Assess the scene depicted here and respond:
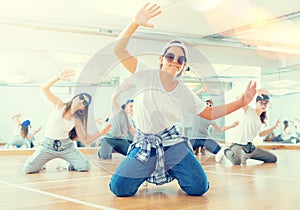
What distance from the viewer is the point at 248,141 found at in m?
4.27

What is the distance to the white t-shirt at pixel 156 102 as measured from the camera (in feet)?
6.27

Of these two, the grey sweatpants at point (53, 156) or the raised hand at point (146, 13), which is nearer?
the raised hand at point (146, 13)

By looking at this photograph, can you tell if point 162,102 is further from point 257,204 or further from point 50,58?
point 50,58

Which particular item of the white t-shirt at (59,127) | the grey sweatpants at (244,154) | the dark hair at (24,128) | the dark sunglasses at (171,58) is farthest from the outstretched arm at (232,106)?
the dark hair at (24,128)

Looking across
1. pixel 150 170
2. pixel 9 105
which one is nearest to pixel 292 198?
→ pixel 150 170

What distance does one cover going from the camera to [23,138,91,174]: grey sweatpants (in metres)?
3.23

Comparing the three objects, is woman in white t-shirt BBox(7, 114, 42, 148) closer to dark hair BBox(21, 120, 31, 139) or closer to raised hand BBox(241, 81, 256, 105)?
dark hair BBox(21, 120, 31, 139)

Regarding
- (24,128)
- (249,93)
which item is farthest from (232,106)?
(24,128)

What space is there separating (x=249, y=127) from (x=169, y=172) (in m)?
2.34

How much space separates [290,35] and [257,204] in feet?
20.6

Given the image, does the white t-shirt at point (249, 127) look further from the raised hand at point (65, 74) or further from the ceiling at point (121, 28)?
the raised hand at point (65, 74)

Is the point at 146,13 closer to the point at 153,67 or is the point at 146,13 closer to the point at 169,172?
the point at 153,67

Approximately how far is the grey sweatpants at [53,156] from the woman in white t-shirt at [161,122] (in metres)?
1.43

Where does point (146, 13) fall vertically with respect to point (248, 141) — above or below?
above
